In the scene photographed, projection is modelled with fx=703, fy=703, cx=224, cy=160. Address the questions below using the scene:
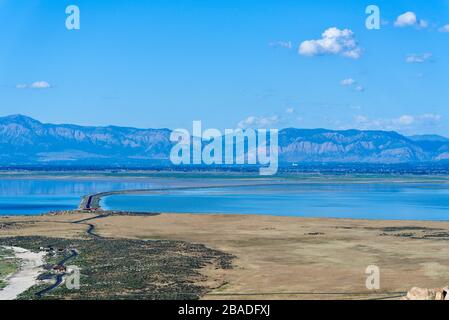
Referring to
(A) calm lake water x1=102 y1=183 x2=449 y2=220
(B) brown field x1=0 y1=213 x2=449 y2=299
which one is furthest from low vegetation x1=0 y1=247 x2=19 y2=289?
(A) calm lake water x1=102 y1=183 x2=449 y2=220

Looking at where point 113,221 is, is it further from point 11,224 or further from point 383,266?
point 383,266

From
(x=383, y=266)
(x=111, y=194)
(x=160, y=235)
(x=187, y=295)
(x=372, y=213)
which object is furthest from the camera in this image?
(x=111, y=194)

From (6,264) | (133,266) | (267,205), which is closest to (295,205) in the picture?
(267,205)

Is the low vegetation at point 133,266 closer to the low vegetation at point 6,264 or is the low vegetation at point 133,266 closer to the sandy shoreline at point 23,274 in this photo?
the sandy shoreline at point 23,274

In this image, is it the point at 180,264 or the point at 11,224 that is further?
the point at 11,224
